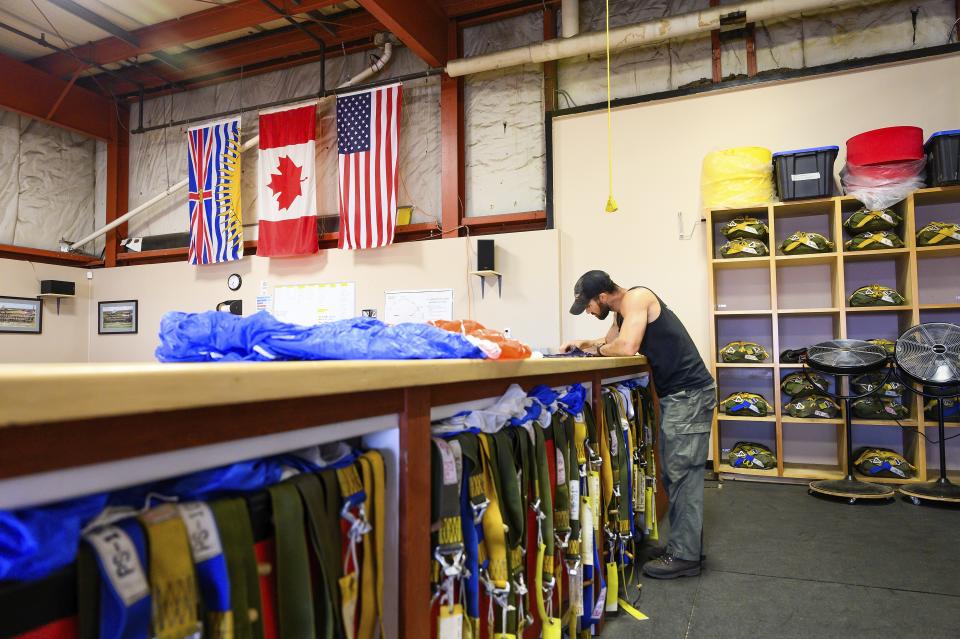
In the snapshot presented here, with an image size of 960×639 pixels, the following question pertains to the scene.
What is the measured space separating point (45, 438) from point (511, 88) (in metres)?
6.07

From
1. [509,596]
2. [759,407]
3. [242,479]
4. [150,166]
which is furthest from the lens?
[150,166]

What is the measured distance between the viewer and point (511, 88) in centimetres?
602

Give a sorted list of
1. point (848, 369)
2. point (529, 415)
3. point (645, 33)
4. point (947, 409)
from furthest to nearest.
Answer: point (645, 33) → point (947, 409) → point (848, 369) → point (529, 415)

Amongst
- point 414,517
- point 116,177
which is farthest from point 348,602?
point 116,177

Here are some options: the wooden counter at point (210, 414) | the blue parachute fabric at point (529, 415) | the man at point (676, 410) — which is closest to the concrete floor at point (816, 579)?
the man at point (676, 410)

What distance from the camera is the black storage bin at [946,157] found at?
3992mm

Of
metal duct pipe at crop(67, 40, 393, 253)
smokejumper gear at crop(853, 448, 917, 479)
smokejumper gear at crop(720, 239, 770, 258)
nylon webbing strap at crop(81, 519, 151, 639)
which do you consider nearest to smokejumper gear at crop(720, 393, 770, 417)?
smokejumper gear at crop(853, 448, 917, 479)

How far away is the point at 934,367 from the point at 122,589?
184 inches

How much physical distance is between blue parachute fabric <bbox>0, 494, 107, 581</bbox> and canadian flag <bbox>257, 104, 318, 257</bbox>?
228 inches


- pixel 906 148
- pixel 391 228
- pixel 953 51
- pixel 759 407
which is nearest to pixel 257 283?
pixel 391 228

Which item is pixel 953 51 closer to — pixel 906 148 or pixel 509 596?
pixel 906 148

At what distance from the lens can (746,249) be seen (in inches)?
180

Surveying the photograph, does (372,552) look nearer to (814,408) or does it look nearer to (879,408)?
(814,408)

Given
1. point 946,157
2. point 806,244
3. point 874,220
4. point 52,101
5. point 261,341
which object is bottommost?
point 261,341
